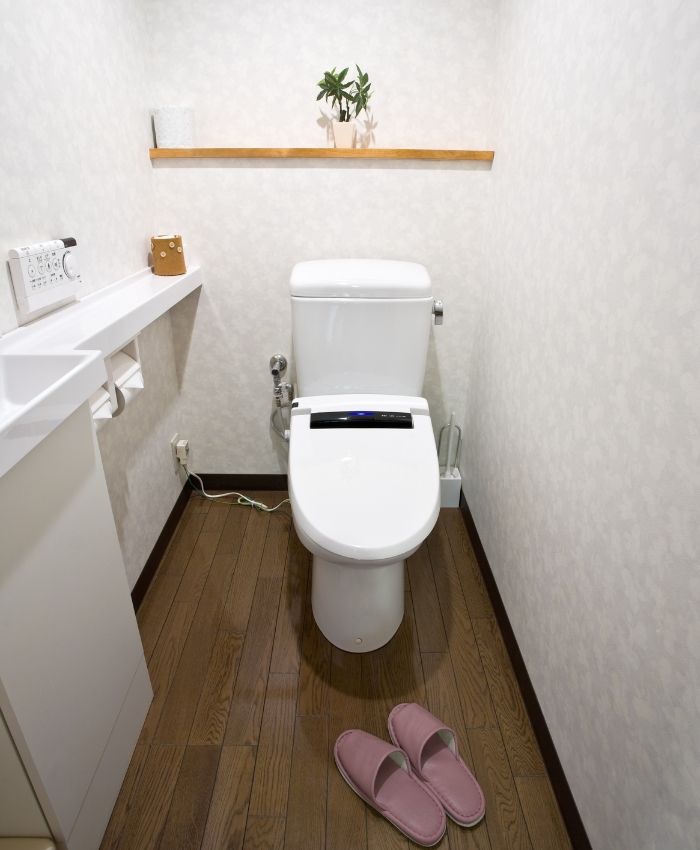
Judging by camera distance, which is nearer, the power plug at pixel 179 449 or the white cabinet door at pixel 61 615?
the white cabinet door at pixel 61 615

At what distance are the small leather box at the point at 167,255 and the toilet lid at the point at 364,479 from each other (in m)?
0.53

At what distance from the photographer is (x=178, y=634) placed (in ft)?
4.75

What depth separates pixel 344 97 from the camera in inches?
62.6

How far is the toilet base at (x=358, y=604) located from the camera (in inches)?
51.7

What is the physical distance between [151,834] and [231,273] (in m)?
1.46

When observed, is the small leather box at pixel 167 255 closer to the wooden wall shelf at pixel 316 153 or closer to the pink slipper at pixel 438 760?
the wooden wall shelf at pixel 316 153

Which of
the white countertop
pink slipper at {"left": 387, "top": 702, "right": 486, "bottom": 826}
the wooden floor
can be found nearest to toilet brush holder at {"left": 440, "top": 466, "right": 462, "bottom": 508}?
the wooden floor

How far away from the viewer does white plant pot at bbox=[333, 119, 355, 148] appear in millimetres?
1604

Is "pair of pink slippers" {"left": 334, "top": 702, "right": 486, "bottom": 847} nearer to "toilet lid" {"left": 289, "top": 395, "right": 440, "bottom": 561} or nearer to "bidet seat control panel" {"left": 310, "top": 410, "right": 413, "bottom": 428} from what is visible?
"toilet lid" {"left": 289, "top": 395, "right": 440, "bottom": 561}

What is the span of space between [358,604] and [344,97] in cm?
142

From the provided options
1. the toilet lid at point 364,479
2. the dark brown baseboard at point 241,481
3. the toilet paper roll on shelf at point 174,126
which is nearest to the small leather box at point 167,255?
the toilet paper roll on shelf at point 174,126

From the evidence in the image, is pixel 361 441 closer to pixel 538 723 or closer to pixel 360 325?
pixel 360 325

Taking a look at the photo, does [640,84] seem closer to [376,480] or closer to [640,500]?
[640,500]

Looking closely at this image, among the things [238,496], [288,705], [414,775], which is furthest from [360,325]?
[414,775]
